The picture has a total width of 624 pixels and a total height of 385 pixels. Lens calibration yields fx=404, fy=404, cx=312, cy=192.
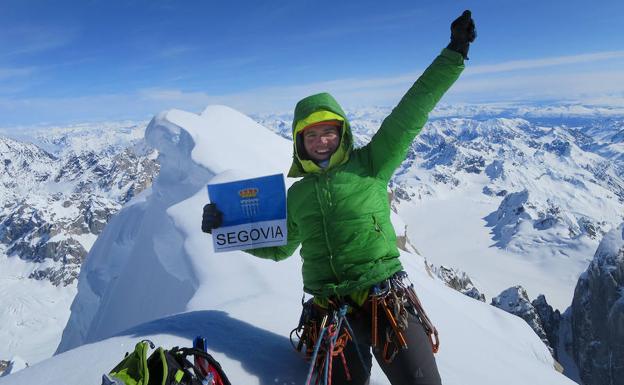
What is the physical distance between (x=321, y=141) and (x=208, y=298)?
422 centimetres

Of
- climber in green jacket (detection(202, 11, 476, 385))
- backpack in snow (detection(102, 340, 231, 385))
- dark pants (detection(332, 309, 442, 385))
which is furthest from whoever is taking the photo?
climber in green jacket (detection(202, 11, 476, 385))

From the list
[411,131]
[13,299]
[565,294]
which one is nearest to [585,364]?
[565,294]

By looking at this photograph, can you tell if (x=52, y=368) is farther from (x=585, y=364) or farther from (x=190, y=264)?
(x=585, y=364)

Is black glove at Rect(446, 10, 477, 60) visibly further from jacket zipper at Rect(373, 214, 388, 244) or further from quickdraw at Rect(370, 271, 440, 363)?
quickdraw at Rect(370, 271, 440, 363)

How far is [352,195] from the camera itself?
4.43 metres

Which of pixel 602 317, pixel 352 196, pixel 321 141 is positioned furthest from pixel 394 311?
pixel 602 317

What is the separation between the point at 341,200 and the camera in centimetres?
440

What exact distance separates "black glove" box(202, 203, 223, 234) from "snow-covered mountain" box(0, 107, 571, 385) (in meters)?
1.26

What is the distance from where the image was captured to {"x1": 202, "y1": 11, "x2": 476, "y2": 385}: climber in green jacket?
4223 mm

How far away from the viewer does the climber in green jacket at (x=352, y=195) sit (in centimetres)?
422

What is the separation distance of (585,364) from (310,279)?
71.5 m

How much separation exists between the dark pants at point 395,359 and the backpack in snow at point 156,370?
1.37m

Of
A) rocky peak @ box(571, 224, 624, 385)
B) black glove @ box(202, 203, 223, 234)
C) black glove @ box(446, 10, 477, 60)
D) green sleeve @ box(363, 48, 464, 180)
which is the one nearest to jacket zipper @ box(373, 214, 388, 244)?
green sleeve @ box(363, 48, 464, 180)

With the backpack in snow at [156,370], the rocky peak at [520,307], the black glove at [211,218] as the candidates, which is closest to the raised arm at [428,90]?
the black glove at [211,218]
